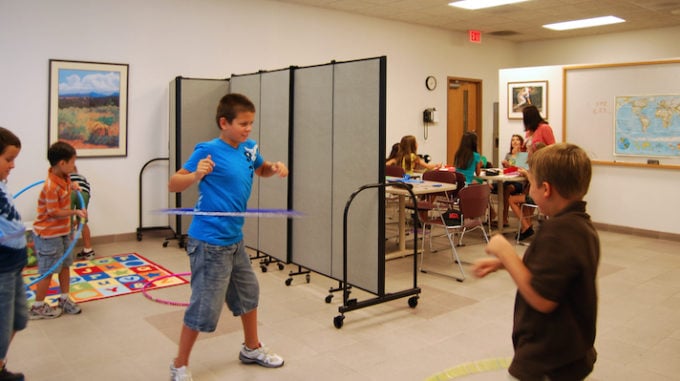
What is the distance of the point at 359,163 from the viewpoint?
178 inches

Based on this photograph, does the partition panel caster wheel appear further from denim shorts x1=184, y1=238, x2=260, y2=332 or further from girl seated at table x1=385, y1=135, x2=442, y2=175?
girl seated at table x1=385, y1=135, x2=442, y2=175

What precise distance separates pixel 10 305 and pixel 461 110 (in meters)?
9.84

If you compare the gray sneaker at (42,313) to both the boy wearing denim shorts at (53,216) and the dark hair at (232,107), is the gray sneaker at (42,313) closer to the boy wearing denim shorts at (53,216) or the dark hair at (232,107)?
the boy wearing denim shorts at (53,216)

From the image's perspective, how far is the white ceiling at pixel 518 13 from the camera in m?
8.65

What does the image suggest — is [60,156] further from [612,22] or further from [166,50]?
[612,22]

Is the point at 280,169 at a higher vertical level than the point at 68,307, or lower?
higher

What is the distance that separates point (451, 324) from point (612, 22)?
324 inches

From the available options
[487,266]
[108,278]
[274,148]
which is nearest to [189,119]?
[274,148]

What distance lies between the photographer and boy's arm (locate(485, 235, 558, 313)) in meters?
1.66

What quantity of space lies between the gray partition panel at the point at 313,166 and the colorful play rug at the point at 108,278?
4.10 ft

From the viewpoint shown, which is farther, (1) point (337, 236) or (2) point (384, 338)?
(1) point (337, 236)

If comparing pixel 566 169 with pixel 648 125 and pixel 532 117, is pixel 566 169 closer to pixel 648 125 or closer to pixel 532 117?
pixel 532 117

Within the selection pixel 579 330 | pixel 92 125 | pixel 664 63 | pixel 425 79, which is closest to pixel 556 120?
pixel 664 63

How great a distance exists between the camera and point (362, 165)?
4.48m
